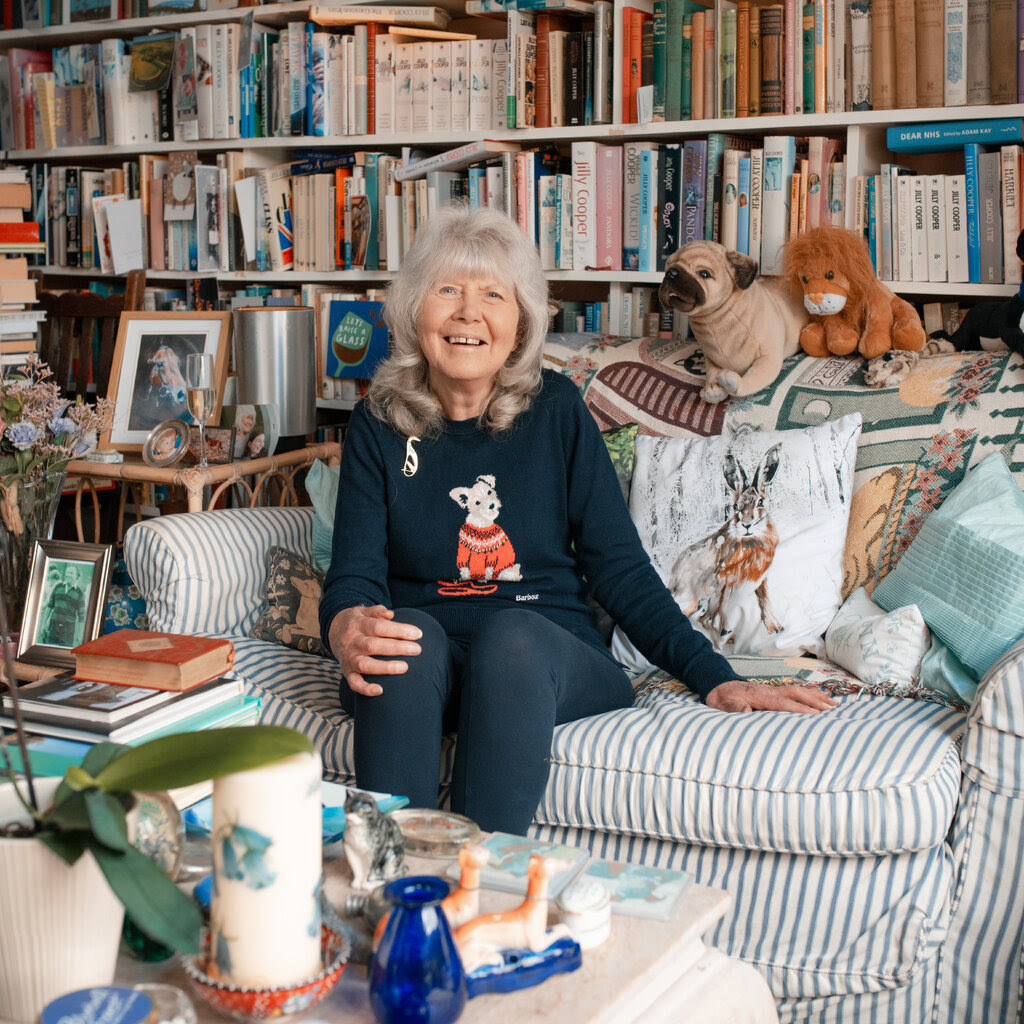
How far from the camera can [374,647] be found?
4.99 feet

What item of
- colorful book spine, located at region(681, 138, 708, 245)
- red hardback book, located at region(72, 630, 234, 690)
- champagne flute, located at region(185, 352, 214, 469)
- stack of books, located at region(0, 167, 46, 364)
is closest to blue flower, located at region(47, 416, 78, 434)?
champagne flute, located at region(185, 352, 214, 469)

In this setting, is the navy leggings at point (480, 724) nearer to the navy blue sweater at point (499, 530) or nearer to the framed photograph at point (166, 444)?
the navy blue sweater at point (499, 530)

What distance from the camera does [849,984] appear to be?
150 centimetres

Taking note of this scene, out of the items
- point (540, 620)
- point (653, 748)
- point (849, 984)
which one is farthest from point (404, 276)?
point (849, 984)

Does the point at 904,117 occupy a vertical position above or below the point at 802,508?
above

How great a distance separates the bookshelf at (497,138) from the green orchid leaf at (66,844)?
1.98 m

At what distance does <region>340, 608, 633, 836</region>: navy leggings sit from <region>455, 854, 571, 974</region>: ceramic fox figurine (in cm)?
52

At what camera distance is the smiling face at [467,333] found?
72.4 inches

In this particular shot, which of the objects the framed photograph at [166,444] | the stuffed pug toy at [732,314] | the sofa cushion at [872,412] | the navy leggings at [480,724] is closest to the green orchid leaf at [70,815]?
the navy leggings at [480,724]

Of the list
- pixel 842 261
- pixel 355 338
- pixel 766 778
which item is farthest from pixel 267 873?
pixel 355 338

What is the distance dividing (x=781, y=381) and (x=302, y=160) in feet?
5.14

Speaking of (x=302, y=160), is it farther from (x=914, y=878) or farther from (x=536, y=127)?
(x=914, y=878)

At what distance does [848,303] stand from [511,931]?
1.58 metres

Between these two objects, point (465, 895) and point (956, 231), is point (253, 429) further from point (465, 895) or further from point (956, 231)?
point (465, 895)
